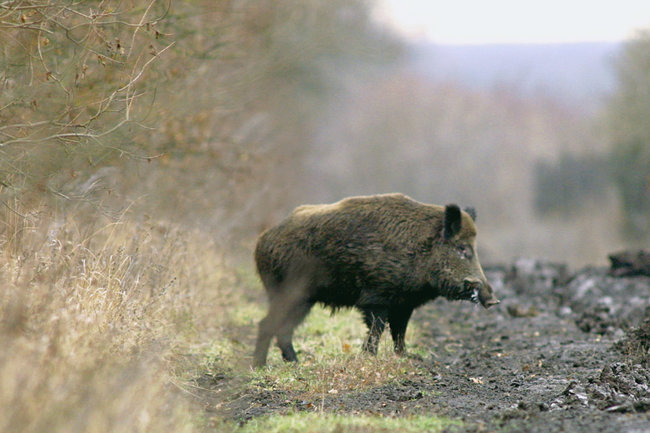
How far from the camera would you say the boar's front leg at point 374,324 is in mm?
9688

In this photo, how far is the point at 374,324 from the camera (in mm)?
9867

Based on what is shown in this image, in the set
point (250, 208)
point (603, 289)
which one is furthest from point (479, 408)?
point (250, 208)

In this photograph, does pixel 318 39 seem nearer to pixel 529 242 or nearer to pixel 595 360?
pixel 595 360

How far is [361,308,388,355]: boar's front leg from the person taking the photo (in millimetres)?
9688

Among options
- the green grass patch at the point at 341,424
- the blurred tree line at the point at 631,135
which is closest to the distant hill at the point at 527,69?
the blurred tree line at the point at 631,135

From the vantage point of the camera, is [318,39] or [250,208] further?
[318,39]

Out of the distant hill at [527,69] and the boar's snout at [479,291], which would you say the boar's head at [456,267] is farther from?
the distant hill at [527,69]

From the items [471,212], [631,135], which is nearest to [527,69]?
[631,135]

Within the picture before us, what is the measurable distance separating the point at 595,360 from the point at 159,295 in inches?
196

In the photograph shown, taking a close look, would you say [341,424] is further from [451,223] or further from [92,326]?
[451,223]

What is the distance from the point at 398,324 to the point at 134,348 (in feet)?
12.2

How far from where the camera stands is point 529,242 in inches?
1655

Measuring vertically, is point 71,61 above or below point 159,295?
above

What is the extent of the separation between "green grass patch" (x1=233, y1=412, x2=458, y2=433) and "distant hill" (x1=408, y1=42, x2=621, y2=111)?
56.1m
